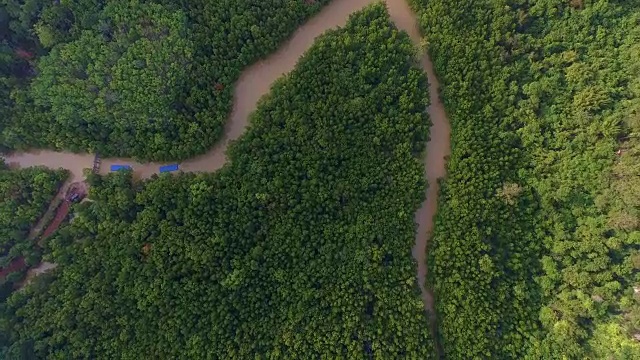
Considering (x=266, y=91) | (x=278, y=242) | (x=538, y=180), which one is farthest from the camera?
(x=266, y=91)

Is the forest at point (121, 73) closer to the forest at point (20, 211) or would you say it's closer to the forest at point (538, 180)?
the forest at point (20, 211)

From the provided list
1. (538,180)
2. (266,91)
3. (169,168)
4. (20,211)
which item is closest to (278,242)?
(169,168)

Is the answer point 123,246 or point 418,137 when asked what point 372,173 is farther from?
point 123,246

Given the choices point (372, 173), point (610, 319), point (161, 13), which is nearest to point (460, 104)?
point (372, 173)

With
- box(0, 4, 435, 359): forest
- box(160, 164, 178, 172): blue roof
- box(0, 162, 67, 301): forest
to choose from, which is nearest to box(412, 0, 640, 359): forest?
box(0, 4, 435, 359): forest

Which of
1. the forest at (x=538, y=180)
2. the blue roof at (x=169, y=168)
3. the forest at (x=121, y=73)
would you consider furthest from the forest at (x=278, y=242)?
the forest at (x=121, y=73)

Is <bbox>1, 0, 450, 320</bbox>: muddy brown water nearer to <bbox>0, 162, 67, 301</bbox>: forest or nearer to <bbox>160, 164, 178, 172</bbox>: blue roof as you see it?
<bbox>160, 164, 178, 172</bbox>: blue roof

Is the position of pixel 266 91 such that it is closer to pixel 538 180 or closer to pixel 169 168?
pixel 169 168
